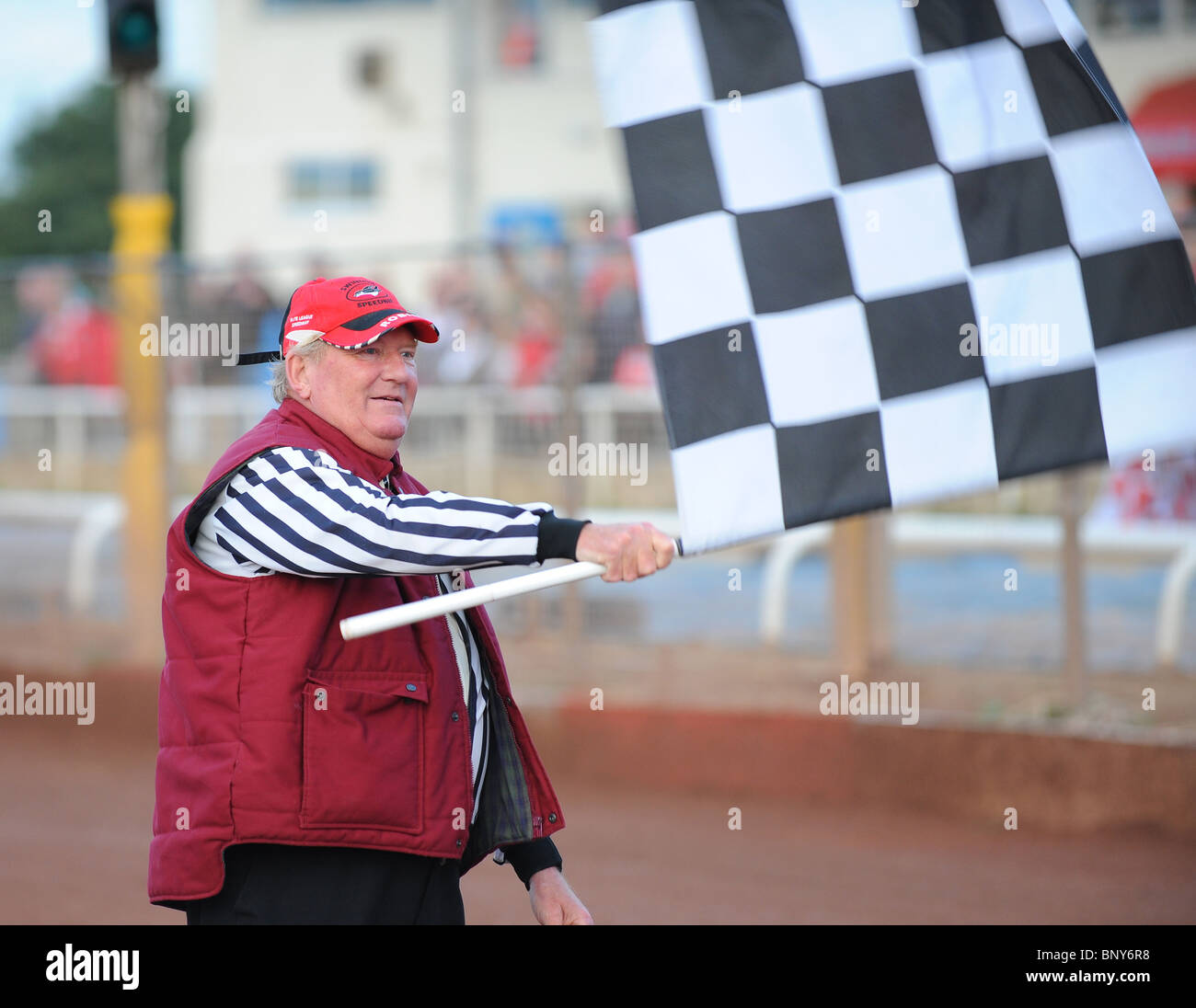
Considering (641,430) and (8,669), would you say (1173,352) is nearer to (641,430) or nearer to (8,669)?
(641,430)

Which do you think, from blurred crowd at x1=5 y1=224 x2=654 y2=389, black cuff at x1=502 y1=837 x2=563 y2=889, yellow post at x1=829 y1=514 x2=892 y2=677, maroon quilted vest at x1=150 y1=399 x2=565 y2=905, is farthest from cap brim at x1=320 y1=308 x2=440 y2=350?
yellow post at x1=829 y1=514 x2=892 y2=677

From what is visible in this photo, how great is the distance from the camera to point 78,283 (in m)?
9.55

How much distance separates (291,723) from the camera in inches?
109

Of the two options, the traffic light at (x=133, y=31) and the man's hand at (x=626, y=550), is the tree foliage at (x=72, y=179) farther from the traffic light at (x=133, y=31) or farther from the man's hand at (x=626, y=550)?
the man's hand at (x=626, y=550)

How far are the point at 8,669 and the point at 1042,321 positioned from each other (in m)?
7.94

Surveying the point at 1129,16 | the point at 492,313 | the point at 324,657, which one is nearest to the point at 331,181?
the point at 1129,16

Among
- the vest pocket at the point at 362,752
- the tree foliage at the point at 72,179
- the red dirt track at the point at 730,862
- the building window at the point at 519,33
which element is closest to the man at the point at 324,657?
the vest pocket at the point at 362,752

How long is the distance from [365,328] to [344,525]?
1.45 feet

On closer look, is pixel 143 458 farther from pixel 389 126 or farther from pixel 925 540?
pixel 389 126

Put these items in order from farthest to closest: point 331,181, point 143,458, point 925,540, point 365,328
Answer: point 331,181 → point 143,458 → point 925,540 → point 365,328

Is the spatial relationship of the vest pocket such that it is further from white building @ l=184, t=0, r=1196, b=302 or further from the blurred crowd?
white building @ l=184, t=0, r=1196, b=302

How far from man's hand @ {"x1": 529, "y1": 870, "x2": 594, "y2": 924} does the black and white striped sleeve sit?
0.89m
